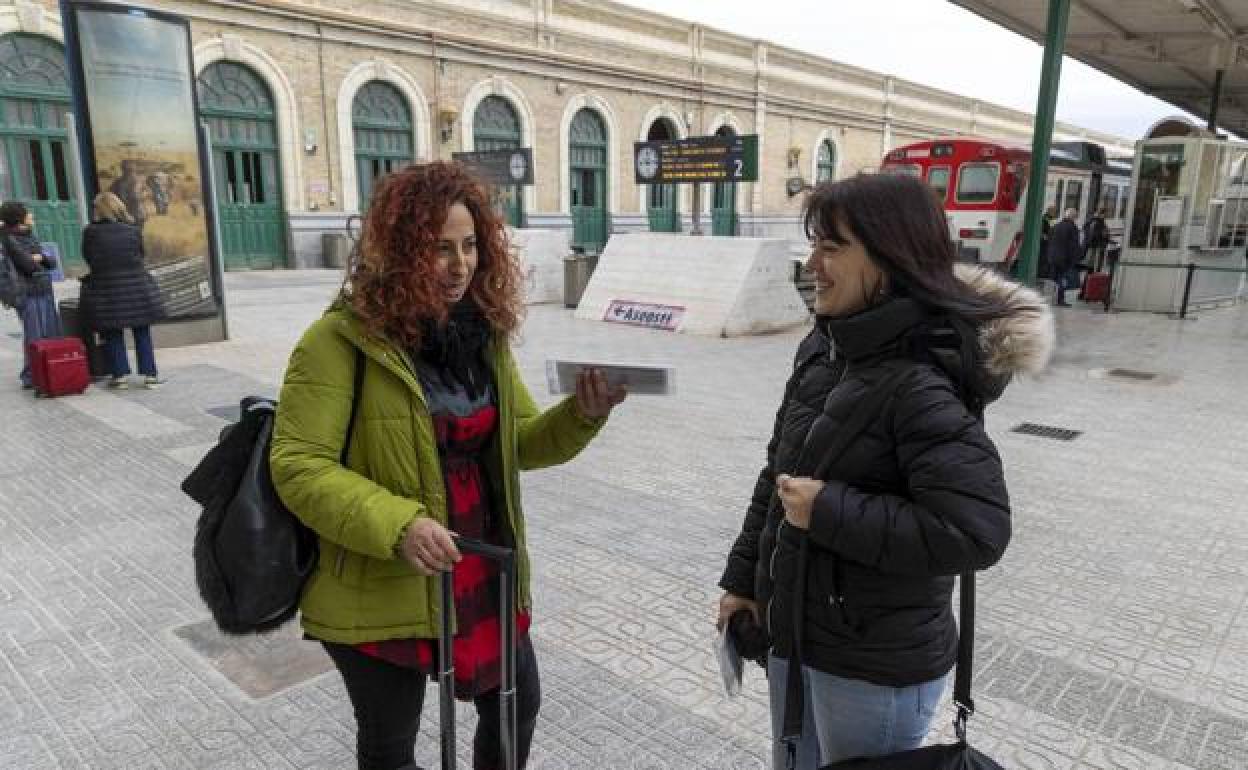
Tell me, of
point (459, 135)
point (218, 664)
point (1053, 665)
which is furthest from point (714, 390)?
point (459, 135)

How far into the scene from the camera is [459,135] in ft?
73.5

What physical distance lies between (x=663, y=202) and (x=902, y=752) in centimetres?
2832

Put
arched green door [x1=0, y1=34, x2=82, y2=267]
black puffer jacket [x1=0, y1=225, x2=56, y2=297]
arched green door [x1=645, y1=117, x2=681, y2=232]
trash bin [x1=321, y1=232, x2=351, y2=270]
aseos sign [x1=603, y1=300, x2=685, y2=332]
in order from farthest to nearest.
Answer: arched green door [x1=645, y1=117, x2=681, y2=232]
trash bin [x1=321, y1=232, x2=351, y2=270]
arched green door [x1=0, y1=34, x2=82, y2=267]
aseos sign [x1=603, y1=300, x2=685, y2=332]
black puffer jacket [x1=0, y1=225, x2=56, y2=297]

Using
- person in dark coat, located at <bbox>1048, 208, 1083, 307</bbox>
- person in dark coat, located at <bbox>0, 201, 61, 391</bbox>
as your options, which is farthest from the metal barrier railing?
person in dark coat, located at <bbox>0, 201, 61, 391</bbox>

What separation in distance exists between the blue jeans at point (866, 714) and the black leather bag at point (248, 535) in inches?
41.1

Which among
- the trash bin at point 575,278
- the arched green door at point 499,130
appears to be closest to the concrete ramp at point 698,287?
the trash bin at point 575,278

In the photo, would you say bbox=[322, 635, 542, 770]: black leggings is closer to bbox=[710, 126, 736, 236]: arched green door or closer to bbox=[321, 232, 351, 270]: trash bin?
bbox=[321, 232, 351, 270]: trash bin

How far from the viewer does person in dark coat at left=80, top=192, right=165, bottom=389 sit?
290 inches

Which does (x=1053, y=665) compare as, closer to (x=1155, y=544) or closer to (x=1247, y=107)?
(x=1155, y=544)

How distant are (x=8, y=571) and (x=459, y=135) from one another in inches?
787

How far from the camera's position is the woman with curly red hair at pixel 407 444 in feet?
5.42

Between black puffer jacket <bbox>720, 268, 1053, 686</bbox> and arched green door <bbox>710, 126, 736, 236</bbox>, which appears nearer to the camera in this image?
black puffer jacket <bbox>720, 268, 1053, 686</bbox>

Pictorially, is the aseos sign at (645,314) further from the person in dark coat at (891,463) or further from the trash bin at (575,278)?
the person in dark coat at (891,463)

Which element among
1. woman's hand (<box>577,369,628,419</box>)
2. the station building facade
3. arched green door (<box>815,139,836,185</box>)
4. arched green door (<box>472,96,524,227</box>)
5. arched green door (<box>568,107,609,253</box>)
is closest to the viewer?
woman's hand (<box>577,369,628,419</box>)
